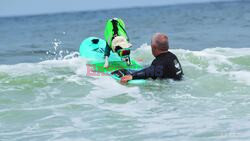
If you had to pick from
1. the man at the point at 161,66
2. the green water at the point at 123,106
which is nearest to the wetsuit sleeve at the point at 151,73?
the man at the point at 161,66

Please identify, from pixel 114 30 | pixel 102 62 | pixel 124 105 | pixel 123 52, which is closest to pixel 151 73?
pixel 123 52

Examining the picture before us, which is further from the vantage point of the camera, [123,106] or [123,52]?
[123,52]

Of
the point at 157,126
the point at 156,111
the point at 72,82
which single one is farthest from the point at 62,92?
the point at 157,126

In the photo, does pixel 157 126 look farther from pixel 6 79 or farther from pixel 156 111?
pixel 6 79

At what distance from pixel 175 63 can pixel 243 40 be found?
887cm

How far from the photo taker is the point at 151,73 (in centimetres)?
790

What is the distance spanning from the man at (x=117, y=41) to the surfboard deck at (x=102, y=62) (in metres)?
0.15

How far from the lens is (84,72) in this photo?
948 cm

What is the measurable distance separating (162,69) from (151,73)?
0.62 ft

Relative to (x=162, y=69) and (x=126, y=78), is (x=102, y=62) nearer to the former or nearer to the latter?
(x=126, y=78)

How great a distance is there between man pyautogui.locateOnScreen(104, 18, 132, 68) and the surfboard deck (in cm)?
15

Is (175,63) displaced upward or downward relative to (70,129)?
upward

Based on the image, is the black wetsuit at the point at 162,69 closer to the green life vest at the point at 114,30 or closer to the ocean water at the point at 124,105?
the ocean water at the point at 124,105

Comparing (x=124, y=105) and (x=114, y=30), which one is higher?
(x=114, y=30)
